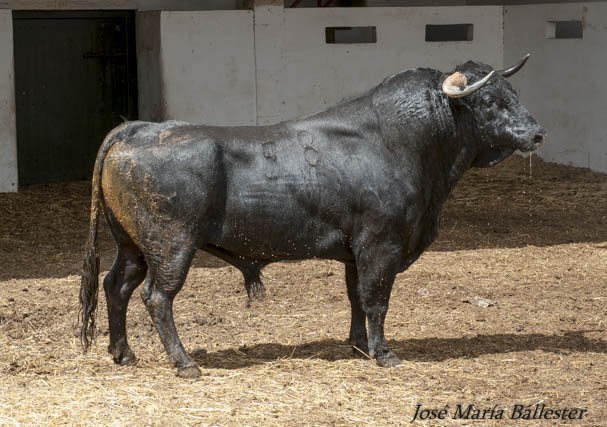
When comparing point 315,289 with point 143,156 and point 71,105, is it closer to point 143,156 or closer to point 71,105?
point 143,156

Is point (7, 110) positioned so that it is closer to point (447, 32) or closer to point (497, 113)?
point (447, 32)

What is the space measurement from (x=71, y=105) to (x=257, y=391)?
786 centimetres

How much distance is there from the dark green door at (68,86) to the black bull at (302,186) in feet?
22.3

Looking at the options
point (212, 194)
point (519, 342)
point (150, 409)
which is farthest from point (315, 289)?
point (150, 409)

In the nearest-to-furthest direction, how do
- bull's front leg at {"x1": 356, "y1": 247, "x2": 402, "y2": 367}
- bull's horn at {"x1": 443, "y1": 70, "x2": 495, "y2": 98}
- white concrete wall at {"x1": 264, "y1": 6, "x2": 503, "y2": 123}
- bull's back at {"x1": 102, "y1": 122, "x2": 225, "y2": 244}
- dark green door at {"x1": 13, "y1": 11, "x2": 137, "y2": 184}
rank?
1. bull's back at {"x1": 102, "y1": 122, "x2": 225, "y2": 244}
2. bull's horn at {"x1": 443, "y1": 70, "x2": 495, "y2": 98}
3. bull's front leg at {"x1": 356, "y1": 247, "x2": 402, "y2": 367}
4. white concrete wall at {"x1": 264, "y1": 6, "x2": 503, "y2": 123}
5. dark green door at {"x1": 13, "y1": 11, "x2": 137, "y2": 184}

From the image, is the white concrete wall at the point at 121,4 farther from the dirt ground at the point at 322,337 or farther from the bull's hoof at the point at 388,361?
the bull's hoof at the point at 388,361

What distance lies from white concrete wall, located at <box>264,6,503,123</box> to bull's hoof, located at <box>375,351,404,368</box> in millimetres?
6326

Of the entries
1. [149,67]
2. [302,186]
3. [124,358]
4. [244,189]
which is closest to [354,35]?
[149,67]

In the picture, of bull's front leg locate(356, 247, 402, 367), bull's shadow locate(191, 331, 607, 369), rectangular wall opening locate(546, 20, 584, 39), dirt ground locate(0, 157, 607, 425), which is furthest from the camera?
rectangular wall opening locate(546, 20, 584, 39)

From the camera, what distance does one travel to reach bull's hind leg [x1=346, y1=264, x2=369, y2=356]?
20.6 ft

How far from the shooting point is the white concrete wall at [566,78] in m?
12.3

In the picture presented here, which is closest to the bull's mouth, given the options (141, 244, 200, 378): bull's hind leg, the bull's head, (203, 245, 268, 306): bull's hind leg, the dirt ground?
the bull's head

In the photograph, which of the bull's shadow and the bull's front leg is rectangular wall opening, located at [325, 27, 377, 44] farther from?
the bull's front leg

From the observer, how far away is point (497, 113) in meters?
5.98
